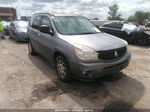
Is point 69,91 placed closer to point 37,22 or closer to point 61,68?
point 61,68

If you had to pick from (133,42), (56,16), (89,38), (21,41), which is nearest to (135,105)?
(89,38)

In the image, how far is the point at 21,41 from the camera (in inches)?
395

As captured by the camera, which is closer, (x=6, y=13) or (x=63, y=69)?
(x=63, y=69)

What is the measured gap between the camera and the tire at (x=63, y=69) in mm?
3746

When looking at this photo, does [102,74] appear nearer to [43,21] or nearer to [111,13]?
[43,21]

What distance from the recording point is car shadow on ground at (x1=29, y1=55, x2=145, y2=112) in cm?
312

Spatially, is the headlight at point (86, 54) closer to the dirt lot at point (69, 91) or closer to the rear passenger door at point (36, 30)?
the dirt lot at point (69, 91)

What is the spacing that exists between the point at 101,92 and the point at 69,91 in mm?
778

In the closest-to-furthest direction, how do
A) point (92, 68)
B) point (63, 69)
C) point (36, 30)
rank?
1. point (92, 68)
2. point (63, 69)
3. point (36, 30)

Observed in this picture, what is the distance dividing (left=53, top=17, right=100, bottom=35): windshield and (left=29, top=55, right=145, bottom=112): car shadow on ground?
141cm

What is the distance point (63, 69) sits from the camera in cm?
390

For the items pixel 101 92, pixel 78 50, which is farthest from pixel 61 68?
pixel 101 92

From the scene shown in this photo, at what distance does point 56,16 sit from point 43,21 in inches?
27.0

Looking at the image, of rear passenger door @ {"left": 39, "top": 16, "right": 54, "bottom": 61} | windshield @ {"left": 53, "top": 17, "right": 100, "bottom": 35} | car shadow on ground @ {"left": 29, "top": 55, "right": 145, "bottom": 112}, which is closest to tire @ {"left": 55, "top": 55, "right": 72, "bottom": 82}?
car shadow on ground @ {"left": 29, "top": 55, "right": 145, "bottom": 112}
